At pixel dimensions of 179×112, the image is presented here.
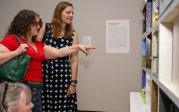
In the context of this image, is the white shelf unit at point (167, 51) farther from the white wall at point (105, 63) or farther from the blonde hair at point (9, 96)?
the white wall at point (105, 63)

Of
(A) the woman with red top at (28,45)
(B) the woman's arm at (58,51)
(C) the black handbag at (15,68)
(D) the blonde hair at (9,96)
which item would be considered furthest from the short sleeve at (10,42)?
(D) the blonde hair at (9,96)

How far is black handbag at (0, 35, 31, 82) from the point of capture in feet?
4.99

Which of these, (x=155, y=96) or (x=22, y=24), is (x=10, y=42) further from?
(x=155, y=96)

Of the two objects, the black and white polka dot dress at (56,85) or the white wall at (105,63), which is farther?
the white wall at (105,63)

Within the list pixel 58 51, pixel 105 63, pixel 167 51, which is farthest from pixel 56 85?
→ pixel 167 51

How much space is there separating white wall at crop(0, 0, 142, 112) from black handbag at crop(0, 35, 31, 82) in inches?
58.2

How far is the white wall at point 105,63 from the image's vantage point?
9.59ft

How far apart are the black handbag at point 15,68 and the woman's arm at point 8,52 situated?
0.02 metres

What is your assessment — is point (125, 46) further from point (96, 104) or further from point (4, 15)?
point (4, 15)

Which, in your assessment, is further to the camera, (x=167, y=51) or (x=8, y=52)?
(x=8, y=52)

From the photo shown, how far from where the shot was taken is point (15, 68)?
5.09 feet

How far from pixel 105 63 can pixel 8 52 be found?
1622 millimetres

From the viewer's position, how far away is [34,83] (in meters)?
1.73

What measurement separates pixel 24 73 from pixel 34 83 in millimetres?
150
